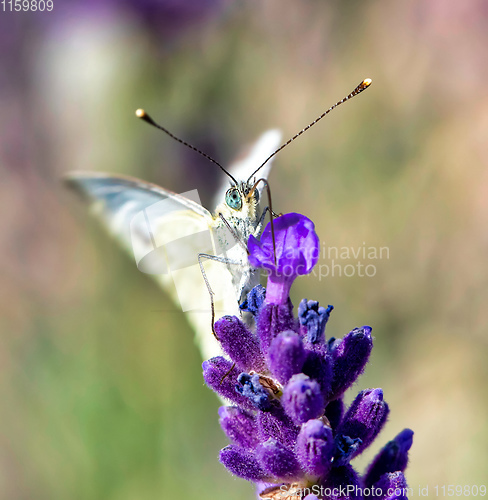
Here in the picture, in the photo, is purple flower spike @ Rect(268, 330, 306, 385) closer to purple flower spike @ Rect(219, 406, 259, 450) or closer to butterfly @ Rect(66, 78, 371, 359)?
purple flower spike @ Rect(219, 406, 259, 450)

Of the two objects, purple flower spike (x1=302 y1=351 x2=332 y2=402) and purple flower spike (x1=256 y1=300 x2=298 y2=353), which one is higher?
purple flower spike (x1=256 y1=300 x2=298 y2=353)

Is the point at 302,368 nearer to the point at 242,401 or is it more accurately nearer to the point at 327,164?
the point at 242,401

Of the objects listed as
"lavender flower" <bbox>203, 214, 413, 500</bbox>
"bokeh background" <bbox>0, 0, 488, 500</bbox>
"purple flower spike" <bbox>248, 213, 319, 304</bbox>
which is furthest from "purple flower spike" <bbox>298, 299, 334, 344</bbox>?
"bokeh background" <bbox>0, 0, 488, 500</bbox>

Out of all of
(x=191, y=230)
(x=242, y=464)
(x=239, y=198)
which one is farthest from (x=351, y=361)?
(x=191, y=230)

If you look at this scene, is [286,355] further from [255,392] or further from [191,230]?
[191,230]

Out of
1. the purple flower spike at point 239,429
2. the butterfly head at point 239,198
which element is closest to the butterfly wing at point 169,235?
the butterfly head at point 239,198

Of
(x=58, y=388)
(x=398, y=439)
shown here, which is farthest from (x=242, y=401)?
(x=58, y=388)
